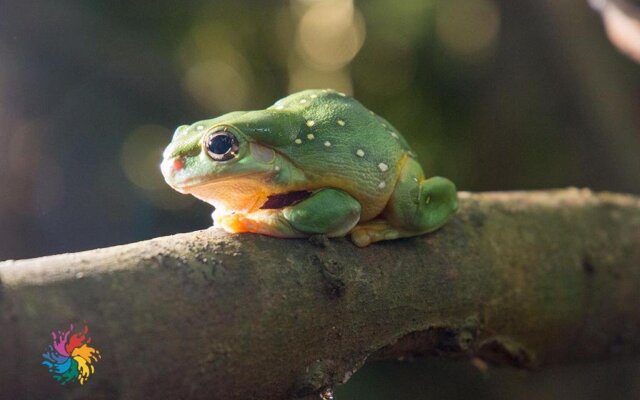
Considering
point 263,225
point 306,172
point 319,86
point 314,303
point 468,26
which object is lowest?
point 314,303

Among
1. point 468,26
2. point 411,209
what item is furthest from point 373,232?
point 468,26

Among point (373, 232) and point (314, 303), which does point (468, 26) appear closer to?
point (373, 232)

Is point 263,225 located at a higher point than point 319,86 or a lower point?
lower

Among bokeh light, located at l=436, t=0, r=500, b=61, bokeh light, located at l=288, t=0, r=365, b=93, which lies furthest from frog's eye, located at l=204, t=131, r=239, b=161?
bokeh light, located at l=436, t=0, r=500, b=61

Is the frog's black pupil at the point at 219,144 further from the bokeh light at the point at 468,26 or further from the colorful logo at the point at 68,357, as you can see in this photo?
the bokeh light at the point at 468,26

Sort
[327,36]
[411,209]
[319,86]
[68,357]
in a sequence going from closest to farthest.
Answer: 1. [68,357]
2. [411,209]
3. [319,86]
4. [327,36]

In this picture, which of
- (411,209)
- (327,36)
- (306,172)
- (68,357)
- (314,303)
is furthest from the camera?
(327,36)
